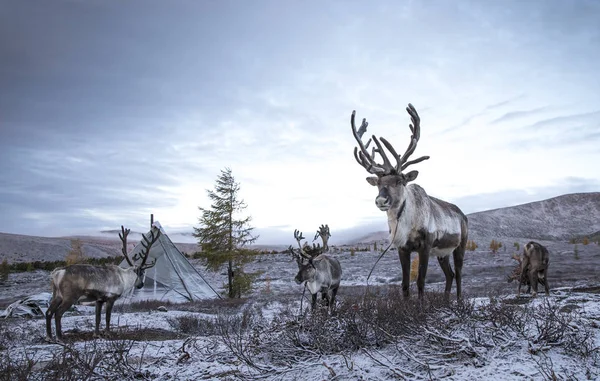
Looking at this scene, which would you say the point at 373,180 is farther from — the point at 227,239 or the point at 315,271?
the point at 227,239

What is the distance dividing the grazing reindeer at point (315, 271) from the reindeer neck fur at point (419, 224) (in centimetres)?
276

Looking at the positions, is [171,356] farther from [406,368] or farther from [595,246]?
[595,246]

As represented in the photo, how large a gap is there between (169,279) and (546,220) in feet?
91.8

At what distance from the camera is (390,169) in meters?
5.53

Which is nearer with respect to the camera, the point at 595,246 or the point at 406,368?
the point at 406,368

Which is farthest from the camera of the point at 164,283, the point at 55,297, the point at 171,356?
the point at 164,283

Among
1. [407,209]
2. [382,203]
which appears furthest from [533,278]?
[382,203]

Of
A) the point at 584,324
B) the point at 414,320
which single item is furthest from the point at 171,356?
the point at 584,324

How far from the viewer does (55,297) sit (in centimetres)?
776

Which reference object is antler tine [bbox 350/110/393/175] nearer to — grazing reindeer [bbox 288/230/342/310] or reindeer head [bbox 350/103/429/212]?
reindeer head [bbox 350/103/429/212]

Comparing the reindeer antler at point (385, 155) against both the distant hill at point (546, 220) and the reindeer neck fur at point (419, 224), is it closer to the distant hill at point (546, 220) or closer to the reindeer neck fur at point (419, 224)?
the reindeer neck fur at point (419, 224)

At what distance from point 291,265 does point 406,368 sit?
2684 cm

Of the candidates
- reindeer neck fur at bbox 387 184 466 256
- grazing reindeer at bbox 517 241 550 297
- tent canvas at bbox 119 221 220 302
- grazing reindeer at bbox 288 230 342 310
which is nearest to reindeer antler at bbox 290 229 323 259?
grazing reindeer at bbox 288 230 342 310

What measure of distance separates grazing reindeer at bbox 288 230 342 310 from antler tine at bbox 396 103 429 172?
3372 millimetres
